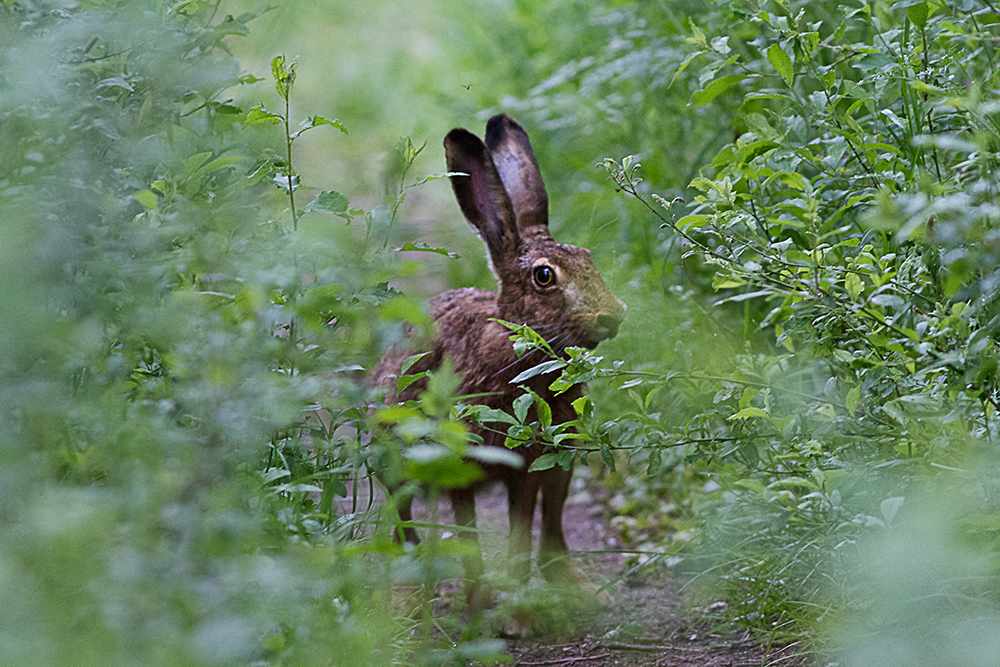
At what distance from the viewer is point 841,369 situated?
2.81m

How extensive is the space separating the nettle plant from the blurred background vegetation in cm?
1

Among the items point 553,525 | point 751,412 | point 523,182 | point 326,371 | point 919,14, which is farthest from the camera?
point 523,182

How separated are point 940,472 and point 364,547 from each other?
1.41 m

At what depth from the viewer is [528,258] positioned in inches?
143

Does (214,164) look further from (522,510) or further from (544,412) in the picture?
(522,510)

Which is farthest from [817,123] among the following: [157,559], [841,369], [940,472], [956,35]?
[157,559]

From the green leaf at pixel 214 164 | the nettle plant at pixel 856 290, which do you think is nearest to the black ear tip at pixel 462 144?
the nettle plant at pixel 856 290

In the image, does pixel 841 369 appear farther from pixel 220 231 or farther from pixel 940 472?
pixel 220 231

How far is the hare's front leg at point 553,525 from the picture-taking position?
143 inches

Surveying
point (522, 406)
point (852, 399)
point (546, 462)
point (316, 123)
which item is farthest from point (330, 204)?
point (852, 399)

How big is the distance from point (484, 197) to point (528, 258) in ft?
0.98

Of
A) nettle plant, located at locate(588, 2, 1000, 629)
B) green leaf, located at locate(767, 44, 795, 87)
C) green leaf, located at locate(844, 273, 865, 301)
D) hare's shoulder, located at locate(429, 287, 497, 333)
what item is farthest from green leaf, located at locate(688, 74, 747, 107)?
hare's shoulder, located at locate(429, 287, 497, 333)

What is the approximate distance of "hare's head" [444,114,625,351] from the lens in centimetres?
349

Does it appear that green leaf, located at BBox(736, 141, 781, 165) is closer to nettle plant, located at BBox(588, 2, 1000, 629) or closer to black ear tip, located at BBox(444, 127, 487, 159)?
nettle plant, located at BBox(588, 2, 1000, 629)
